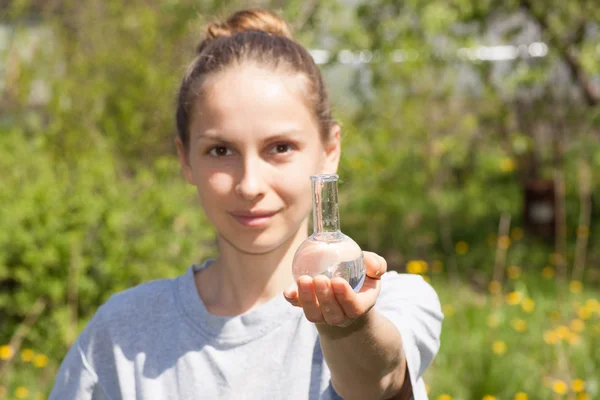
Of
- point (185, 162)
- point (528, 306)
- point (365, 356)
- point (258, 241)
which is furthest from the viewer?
point (528, 306)

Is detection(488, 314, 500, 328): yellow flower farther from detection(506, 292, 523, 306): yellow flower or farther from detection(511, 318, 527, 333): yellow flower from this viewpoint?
detection(506, 292, 523, 306): yellow flower

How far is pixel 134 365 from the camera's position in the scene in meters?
1.58

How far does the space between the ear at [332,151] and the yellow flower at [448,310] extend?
251 centimetres

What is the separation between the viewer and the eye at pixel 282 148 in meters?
1.49

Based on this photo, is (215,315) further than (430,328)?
Yes

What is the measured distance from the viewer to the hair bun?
1.81 metres

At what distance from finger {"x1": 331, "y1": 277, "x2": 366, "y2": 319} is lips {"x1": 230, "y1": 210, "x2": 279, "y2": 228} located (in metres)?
0.48

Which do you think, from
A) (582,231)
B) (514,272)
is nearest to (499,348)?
(582,231)

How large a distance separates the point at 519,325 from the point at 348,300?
308 cm

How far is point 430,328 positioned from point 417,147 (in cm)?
455

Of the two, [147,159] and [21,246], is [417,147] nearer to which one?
[147,159]

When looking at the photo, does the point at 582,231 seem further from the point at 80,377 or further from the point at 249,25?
the point at 80,377

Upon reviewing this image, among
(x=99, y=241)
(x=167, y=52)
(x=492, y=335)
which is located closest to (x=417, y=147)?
(x=167, y=52)

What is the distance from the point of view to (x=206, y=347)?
1.54 m
